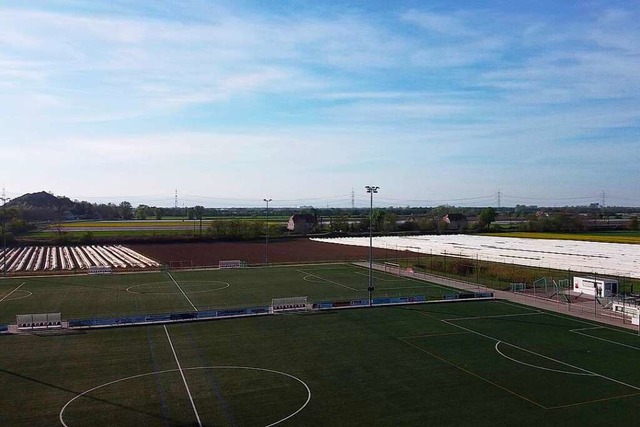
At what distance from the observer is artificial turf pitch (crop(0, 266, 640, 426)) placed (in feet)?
65.4

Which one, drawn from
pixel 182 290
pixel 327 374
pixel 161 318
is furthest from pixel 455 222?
pixel 327 374

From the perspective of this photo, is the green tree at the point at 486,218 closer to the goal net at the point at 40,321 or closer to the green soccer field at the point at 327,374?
the green soccer field at the point at 327,374

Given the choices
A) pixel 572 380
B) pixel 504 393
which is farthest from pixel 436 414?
pixel 572 380

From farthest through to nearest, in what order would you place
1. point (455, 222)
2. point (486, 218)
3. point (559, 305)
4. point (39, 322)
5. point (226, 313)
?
point (455, 222)
point (486, 218)
point (559, 305)
point (226, 313)
point (39, 322)

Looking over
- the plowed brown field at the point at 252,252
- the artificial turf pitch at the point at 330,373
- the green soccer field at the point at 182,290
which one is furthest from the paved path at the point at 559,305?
the plowed brown field at the point at 252,252

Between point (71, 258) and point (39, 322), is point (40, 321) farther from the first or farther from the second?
point (71, 258)

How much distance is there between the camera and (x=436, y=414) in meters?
19.9

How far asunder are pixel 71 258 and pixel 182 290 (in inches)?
1397

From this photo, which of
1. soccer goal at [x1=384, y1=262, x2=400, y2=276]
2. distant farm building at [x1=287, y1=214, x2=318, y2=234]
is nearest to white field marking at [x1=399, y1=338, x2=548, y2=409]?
soccer goal at [x1=384, y1=262, x2=400, y2=276]

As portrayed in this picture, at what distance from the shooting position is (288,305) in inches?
1543

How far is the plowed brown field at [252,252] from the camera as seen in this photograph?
74562 millimetres

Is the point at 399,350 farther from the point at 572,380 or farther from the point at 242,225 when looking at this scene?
the point at 242,225

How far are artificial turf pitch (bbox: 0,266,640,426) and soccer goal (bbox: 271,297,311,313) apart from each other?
4.69ft

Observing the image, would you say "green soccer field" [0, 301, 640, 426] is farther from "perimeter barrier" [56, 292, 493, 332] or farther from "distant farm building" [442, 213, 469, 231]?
"distant farm building" [442, 213, 469, 231]
